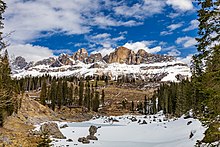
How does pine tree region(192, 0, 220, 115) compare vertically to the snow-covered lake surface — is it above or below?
above

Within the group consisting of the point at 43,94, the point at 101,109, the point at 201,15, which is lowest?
the point at 101,109

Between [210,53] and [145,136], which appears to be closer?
[210,53]

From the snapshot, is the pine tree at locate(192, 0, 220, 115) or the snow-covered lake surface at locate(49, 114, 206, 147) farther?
the snow-covered lake surface at locate(49, 114, 206, 147)

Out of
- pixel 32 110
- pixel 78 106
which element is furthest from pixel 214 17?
pixel 78 106

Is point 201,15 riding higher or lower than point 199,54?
higher

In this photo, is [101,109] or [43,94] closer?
[43,94]

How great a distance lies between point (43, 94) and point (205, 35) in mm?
79674

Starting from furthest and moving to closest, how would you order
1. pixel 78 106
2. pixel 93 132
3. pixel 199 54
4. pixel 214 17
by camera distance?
1. pixel 78 106
2. pixel 93 132
3. pixel 199 54
4. pixel 214 17

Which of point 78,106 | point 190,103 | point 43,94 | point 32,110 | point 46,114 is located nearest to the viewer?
point 190,103

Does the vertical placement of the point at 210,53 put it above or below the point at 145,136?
above

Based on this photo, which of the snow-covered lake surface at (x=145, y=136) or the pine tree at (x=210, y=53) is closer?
the pine tree at (x=210, y=53)

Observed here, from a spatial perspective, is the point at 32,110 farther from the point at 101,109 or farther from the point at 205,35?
the point at 205,35

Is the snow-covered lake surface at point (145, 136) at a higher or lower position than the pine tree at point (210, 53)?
lower

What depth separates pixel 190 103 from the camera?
58375 mm
